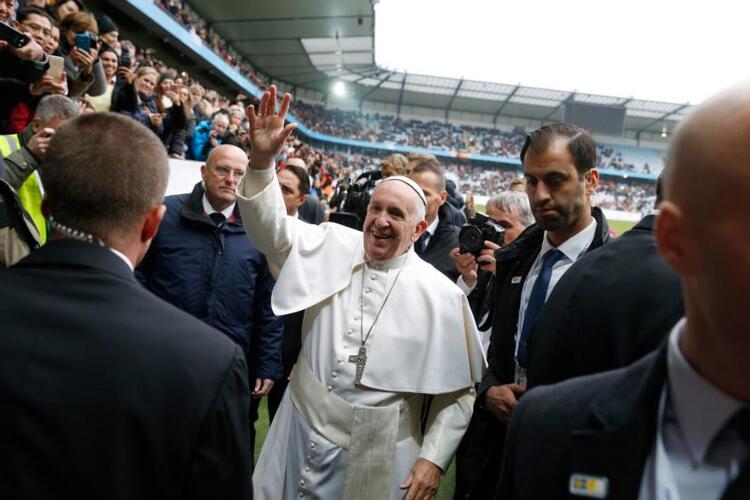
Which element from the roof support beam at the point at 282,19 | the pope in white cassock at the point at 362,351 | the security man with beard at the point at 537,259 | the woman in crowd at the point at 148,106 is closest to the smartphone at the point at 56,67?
the pope in white cassock at the point at 362,351

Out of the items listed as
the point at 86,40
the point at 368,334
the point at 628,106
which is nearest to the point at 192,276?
the point at 368,334

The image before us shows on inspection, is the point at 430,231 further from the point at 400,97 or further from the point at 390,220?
the point at 400,97

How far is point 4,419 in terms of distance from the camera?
112 centimetres

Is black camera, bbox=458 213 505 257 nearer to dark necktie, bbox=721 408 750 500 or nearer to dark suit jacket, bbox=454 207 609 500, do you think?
dark suit jacket, bbox=454 207 609 500

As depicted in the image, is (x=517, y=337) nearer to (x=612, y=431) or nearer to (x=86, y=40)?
(x=612, y=431)

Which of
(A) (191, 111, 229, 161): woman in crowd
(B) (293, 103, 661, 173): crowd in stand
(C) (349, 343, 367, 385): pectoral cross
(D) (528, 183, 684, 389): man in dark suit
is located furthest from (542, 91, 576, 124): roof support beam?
(D) (528, 183, 684, 389): man in dark suit

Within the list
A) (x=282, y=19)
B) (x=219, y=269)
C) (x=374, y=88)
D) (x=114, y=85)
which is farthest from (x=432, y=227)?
(x=374, y=88)

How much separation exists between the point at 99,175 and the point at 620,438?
126cm

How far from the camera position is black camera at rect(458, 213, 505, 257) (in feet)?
9.76

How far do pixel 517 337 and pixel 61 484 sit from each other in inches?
72.2

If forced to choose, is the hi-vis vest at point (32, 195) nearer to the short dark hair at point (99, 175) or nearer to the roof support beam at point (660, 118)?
the short dark hair at point (99, 175)

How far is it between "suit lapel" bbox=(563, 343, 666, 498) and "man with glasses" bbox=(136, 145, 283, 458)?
8.67ft

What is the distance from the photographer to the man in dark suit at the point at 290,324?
2.76 metres

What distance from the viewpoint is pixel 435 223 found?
4.09 metres
